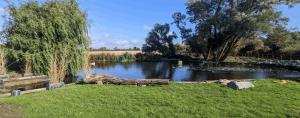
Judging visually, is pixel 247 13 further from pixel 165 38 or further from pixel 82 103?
pixel 82 103

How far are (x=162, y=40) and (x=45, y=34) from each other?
125ft

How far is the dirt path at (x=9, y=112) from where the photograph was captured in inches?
343

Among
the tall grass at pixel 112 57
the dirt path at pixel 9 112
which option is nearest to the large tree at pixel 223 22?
the tall grass at pixel 112 57

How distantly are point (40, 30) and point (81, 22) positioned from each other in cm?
234

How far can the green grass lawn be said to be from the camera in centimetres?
889

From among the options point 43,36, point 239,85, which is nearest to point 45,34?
point 43,36

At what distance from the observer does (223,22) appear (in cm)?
4381

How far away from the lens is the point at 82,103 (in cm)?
997

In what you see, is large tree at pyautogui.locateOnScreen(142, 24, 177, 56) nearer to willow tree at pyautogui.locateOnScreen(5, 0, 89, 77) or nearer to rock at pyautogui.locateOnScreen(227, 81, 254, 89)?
willow tree at pyautogui.locateOnScreen(5, 0, 89, 77)

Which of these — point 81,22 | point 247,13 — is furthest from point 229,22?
point 81,22

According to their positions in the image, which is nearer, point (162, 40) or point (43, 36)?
point (43, 36)

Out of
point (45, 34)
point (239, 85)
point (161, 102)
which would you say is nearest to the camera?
point (161, 102)

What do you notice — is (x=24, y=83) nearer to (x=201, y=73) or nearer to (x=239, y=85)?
(x=239, y=85)

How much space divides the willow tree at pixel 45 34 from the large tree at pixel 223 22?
2652cm
